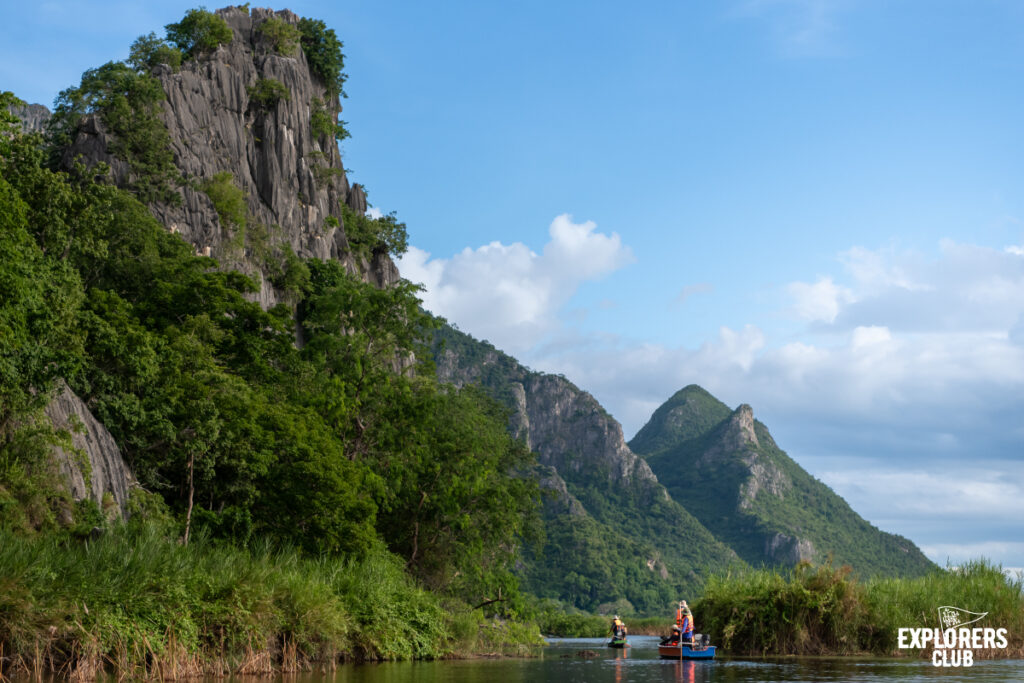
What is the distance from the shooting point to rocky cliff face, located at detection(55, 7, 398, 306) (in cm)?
5244

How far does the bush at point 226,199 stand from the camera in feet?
180

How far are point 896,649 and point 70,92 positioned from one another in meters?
53.0

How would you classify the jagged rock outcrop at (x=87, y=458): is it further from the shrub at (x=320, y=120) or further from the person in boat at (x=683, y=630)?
the shrub at (x=320, y=120)

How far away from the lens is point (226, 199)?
55.5 m

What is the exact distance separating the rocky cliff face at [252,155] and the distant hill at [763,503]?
86.8 metres

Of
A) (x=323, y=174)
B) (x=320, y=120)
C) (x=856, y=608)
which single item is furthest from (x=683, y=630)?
(x=320, y=120)

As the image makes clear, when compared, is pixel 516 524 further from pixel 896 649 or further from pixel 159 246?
pixel 159 246

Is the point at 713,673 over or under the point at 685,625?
under

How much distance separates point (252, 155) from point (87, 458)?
41695 millimetres

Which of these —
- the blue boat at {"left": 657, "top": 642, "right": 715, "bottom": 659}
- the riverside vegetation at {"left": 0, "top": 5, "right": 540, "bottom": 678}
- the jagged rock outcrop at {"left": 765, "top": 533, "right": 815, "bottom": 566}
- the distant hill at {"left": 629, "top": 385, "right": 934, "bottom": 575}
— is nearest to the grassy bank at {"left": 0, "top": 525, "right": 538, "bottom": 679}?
the riverside vegetation at {"left": 0, "top": 5, "right": 540, "bottom": 678}

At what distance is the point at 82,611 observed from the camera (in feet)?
59.5

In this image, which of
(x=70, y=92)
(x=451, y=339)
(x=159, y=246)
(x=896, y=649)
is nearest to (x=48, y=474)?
(x=159, y=246)

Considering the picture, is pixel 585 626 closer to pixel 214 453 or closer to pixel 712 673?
pixel 214 453

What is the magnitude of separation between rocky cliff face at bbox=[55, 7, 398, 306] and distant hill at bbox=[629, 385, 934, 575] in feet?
285
